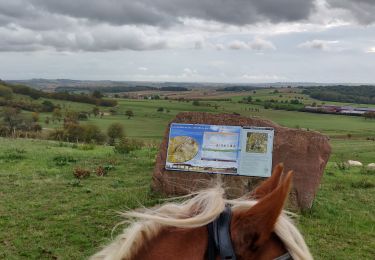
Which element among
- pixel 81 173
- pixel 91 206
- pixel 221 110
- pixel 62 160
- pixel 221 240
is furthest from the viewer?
pixel 221 110

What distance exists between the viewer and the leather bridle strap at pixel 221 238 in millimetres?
1670

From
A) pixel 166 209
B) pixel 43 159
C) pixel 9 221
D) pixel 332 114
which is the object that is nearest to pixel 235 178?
pixel 9 221

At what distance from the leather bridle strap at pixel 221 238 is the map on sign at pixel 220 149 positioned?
7.36m

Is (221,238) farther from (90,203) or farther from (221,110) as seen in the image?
(221,110)

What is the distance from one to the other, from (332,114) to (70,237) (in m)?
55.8

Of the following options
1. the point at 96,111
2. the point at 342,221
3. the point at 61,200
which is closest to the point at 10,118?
the point at 96,111

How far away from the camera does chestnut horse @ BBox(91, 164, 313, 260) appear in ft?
5.30

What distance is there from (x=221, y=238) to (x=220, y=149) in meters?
7.68

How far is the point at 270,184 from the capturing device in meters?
1.91

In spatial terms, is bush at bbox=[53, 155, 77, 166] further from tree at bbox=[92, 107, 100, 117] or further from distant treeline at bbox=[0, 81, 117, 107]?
distant treeline at bbox=[0, 81, 117, 107]

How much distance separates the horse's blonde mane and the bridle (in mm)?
23

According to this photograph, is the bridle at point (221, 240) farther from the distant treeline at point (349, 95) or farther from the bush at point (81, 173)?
the distant treeline at point (349, 95)

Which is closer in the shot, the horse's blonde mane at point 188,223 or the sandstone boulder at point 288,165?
the horse's blonde mane at point 188,223

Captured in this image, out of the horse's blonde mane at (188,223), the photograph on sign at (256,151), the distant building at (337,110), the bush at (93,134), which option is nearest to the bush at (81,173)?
the photograph on sign at (256,151)
